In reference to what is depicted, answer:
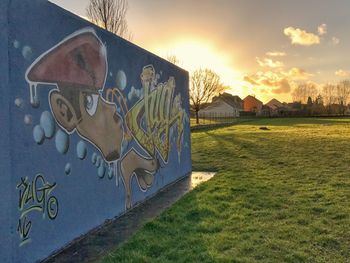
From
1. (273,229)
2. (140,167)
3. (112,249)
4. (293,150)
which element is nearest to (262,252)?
(273,229)

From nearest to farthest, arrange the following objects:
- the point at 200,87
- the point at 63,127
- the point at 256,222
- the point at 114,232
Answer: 1. the point at 63,127
2. the point at 114,232
3. the point at 256,222
4. the point at 200,87

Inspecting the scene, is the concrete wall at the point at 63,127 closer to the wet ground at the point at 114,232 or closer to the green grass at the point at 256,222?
the wet ground at the point at 114,232

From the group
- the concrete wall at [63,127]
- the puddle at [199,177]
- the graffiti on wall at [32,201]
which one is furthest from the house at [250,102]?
the graffiti on wall at [32,201]

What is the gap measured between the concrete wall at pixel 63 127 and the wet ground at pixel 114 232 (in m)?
0.15

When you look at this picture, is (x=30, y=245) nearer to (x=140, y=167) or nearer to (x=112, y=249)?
(x=112, y=249)

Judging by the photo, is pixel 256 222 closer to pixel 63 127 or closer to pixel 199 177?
pixel 63 127

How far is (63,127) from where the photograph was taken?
458 centimetres

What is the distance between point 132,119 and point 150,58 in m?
1.58

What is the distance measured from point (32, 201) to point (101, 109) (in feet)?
6.52

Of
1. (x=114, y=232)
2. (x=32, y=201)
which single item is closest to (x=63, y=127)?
(x=32, y=201)

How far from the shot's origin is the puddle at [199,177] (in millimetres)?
8939

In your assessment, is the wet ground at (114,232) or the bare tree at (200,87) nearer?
the wet ground at (114,232)

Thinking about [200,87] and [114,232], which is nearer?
[114,232]

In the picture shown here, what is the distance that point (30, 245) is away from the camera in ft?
13.0
